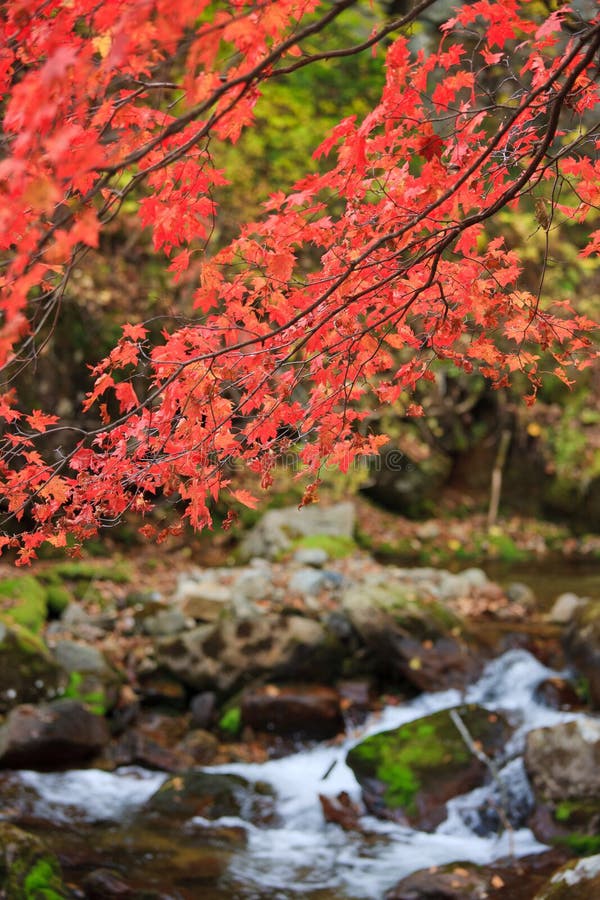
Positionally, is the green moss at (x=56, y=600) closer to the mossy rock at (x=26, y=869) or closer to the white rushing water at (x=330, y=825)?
the white rushing water at (x=330, y=825)

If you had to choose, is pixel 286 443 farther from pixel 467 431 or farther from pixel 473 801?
pixel 467 431

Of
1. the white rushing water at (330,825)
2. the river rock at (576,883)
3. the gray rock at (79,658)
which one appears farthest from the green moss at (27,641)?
the river rock at (576,883)

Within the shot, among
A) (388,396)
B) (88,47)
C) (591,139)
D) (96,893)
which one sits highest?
(88,47)

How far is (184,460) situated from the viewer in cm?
288

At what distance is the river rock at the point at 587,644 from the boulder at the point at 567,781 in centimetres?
120

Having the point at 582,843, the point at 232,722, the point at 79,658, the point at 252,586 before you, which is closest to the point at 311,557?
the point at 252,586

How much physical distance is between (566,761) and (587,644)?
72.1 inches

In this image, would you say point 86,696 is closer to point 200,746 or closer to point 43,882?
point 200,746

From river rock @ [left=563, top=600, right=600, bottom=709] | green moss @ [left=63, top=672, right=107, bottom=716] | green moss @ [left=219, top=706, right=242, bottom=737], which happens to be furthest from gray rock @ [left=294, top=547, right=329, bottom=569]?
green moss @ [left=63, top=672, right=107, bottom=716]

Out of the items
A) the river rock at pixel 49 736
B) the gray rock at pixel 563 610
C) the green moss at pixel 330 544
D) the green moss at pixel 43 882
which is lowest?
the gray rock at pixel 563 610

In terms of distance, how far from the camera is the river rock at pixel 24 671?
6.98m

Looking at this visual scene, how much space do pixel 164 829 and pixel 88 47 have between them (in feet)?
17.9

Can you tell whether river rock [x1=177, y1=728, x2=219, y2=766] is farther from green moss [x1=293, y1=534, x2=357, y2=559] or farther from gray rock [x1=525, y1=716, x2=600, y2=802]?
green moss [x1=293, y1=534, x2=357, y2=559]

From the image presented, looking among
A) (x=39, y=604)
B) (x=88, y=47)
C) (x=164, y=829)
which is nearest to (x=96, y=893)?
(x=164, y=829)
